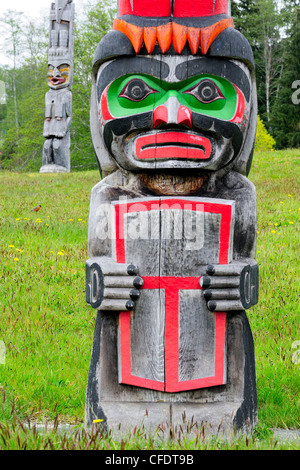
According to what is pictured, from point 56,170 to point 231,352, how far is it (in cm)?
1288

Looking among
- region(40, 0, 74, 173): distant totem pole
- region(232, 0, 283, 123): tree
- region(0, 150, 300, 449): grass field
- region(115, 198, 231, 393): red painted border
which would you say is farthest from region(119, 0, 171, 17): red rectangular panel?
region(232, 0, 283, 123): tree

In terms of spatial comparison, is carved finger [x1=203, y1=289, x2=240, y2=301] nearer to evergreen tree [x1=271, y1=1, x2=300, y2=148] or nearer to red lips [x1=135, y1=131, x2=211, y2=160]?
red lips [x1=135, y1=131, x2=211, y2=160]

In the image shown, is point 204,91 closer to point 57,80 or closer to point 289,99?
point 57,80

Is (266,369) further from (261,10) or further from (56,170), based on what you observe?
(261,10)

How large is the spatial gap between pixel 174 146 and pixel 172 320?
95 cm

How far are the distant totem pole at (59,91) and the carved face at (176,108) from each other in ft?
41.4

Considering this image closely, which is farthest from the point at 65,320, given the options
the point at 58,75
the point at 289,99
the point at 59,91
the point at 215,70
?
the point at 289,99

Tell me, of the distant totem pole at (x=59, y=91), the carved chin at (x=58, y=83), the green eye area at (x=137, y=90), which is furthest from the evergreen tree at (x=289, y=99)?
the green eye area at (x=137, y=90)

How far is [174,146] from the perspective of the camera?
2.79m

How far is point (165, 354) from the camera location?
2799 millimetres

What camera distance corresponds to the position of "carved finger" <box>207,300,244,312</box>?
110 inches

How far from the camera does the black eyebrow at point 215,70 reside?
9.14 feet

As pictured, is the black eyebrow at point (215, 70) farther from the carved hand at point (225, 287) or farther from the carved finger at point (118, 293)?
the carved finger at point (118, 293)
